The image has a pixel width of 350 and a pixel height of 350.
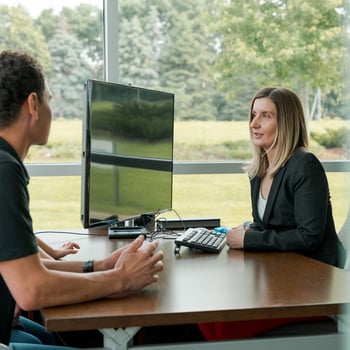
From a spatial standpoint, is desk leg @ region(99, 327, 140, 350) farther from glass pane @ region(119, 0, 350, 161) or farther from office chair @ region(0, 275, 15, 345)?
glass pane @ region(119, 0, 350, 161)

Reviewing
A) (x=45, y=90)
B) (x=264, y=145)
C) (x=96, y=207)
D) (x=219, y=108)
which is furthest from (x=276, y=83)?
(x=45, y=90)

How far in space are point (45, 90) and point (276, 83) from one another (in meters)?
2.23

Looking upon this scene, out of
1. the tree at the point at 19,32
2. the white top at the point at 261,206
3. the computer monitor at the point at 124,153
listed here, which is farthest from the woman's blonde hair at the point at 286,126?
the tree at the point at 19,32

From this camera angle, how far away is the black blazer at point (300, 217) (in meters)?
2.08

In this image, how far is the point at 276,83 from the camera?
3527mm

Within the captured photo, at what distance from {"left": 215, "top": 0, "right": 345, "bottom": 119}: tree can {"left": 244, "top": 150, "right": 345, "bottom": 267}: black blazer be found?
129 centimetres

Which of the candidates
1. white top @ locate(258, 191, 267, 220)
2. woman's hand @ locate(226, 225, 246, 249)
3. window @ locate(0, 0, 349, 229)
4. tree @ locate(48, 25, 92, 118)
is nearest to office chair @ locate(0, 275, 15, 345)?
woman's hand @ locate(226, 225, 246, 249)

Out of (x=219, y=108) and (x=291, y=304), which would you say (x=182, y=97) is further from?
(x=291, y=304)

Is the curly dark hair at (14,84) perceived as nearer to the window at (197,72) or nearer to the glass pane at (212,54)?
the window at (197,72)

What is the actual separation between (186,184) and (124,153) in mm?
1229

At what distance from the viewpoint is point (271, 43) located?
136 inches

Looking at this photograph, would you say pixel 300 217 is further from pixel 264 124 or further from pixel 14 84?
pixel 14 84

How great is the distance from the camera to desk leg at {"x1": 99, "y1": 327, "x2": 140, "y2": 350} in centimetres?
134

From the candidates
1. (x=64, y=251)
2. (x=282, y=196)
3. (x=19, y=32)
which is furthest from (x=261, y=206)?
(x=19, y=32)
